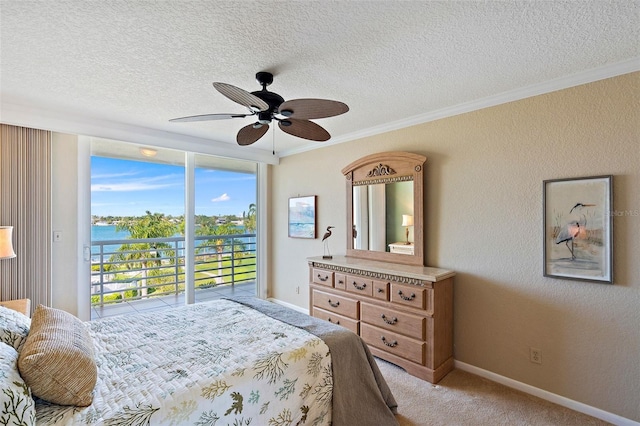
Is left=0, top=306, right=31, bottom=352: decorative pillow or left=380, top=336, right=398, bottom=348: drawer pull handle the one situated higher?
left=0, top=306, right=31, bottom=352: decorative pillow

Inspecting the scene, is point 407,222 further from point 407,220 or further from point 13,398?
point 13,398

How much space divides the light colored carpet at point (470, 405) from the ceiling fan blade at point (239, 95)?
2.29 meters

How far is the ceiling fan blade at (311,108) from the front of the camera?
1826 mm

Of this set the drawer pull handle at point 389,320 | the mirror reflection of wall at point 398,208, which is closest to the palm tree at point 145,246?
the mirror reflection of wall at point 398,208

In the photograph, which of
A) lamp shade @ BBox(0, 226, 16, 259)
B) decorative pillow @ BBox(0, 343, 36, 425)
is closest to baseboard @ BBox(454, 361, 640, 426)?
decorative pillow @ BBox(0, 343, 36, 425)

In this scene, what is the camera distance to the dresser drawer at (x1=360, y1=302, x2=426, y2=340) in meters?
2.63

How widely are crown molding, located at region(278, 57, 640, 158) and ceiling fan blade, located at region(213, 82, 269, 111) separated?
1860mm

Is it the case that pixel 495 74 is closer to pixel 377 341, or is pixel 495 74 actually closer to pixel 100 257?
pixel 377 341

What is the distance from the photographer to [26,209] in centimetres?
292

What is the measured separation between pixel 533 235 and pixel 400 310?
1243 mm

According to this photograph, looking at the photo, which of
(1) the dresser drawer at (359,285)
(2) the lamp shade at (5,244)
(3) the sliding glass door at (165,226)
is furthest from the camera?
(3) the sliding glass door at (165,226)

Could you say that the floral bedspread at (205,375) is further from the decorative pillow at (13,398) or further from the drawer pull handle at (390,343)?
the drawer pull handle at (390,343)

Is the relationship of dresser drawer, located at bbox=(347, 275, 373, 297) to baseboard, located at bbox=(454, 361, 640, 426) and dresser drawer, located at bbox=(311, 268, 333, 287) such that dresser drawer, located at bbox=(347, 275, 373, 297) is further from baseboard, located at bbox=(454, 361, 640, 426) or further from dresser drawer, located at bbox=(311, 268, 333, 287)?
baseboard, located at bbox=(454, 361, 640, 426)

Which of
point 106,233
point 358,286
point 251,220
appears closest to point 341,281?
point 358,286
